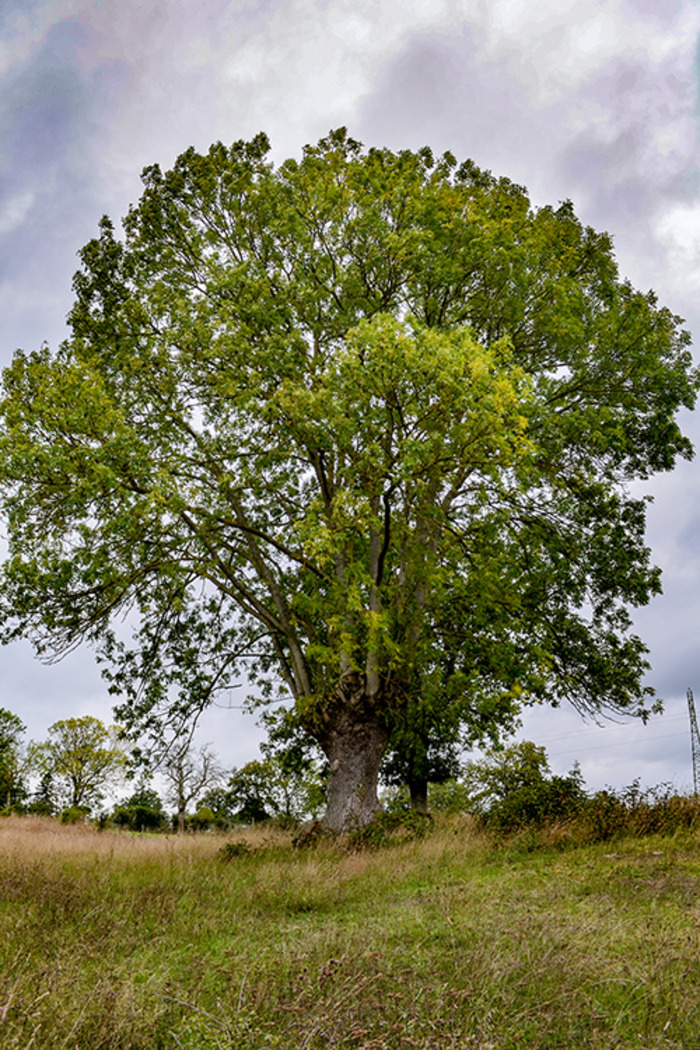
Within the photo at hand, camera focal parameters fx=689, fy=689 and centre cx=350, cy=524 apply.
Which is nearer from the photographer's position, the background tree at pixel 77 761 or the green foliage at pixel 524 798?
the green foliage at pixel 524 798

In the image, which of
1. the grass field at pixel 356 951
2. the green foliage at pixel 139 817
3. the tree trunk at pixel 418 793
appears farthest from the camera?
the green foliage at pixel 139 817

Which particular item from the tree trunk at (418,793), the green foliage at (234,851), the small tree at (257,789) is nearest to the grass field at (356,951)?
the green foliage at (234,851)

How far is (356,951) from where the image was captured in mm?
5359

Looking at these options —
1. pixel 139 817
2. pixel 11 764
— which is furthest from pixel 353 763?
pixel 11 764

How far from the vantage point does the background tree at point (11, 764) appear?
37.4 m

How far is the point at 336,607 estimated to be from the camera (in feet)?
41.4

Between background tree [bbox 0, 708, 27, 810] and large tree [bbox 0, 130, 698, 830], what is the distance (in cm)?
2825

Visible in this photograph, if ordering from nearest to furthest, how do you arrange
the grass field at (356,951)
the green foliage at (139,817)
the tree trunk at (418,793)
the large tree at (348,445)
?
1. the grass field at (356,951)
2. the large tree at (348,445)
3. the tree trunk at (418,793)
4. the green foliage at (139,817)

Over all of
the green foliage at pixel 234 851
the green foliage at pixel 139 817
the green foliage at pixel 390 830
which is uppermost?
the green foliage at pixel 390 830

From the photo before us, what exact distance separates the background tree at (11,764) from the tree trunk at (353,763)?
29275 millimetres

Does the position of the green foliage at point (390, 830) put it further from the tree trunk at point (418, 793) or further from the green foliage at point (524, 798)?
the tree trunk at point (418, 793)

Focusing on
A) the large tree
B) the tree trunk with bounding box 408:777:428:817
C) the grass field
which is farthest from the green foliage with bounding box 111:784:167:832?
the grass field

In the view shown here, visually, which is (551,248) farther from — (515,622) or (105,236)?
(105,236)

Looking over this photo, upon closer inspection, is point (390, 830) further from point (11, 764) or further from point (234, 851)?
point (11, 764)
